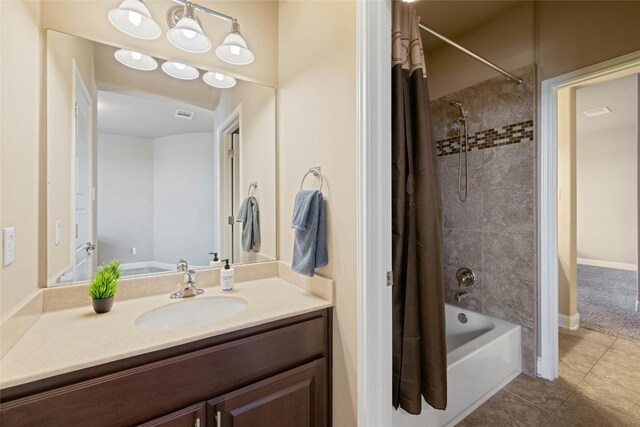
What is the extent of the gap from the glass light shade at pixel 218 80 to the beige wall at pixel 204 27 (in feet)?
0.11

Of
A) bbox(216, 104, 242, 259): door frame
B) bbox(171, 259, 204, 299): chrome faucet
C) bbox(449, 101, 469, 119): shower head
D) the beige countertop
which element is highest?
bbox(449, 101, 469, 119): shower head

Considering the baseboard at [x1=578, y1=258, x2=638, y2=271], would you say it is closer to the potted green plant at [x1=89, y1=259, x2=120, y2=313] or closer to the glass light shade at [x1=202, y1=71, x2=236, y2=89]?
the glass light shade at [x1=202, y1=71, x2=236, y2=89]

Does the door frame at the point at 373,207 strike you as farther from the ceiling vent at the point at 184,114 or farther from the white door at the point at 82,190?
the white door at the point at 82,190

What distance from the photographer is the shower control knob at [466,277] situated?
2.25 m

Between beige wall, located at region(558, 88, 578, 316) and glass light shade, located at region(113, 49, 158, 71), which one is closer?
glass light shade, located at region(113, 49, 158, 71)

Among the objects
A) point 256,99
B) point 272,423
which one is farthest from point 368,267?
point 256,99

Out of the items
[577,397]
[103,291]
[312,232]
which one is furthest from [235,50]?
[577,397]

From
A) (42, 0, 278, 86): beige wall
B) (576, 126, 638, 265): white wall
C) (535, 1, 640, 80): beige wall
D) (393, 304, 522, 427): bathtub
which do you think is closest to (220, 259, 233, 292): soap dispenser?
(393, 304, 522, 427): bathtub

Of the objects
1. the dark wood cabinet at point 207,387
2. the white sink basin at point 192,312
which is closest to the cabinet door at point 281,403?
the dark wood cabinet at point 207,387

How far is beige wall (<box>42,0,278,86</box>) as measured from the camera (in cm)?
123

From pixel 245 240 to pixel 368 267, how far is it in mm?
876

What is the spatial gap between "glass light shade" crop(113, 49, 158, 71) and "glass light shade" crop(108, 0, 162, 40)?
8cm

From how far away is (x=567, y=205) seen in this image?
9.78ft

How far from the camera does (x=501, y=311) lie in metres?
2.14
